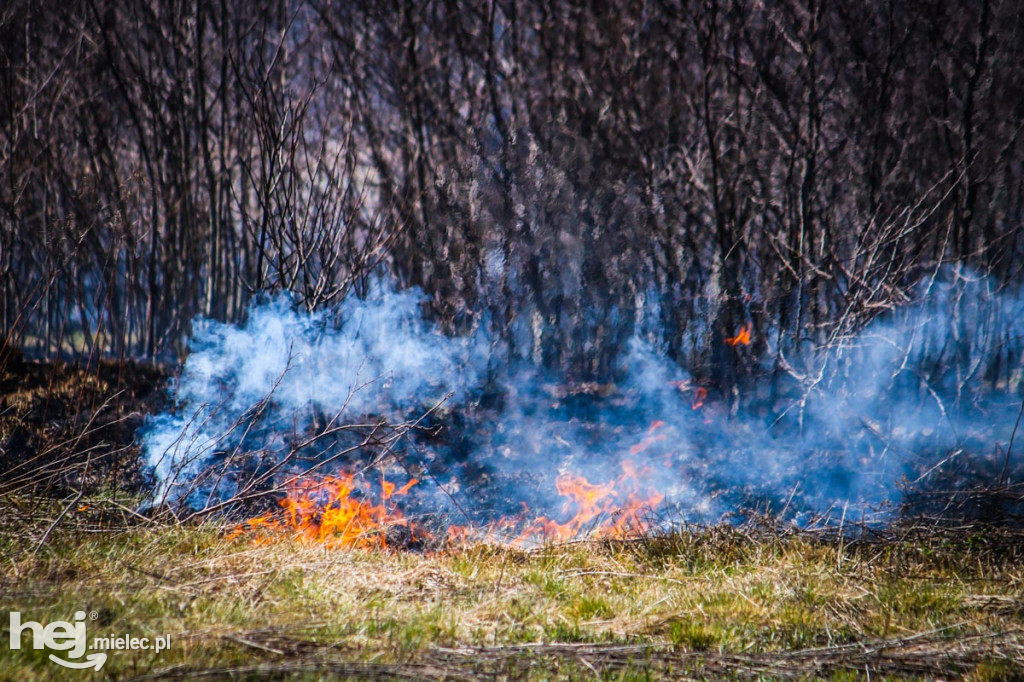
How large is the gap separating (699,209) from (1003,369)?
3583 mm

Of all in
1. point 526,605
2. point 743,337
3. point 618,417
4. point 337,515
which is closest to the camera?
point 526,605

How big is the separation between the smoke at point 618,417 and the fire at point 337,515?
9.6 inches

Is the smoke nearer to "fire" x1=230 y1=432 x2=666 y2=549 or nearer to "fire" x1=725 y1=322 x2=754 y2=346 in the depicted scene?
"fire" x1=230 y1=432 x2=666 y2=549

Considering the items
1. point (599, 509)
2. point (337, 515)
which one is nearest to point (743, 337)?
point (599, 509)

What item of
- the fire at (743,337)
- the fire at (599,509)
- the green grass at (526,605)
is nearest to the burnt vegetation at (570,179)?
the fire at (743,337)

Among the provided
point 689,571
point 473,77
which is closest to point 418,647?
point 689,571

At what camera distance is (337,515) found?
16.7 ft

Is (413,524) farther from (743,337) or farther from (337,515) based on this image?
(743,337)

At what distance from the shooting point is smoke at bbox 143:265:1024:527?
18.0ft

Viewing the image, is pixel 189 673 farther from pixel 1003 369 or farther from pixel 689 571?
pixel 1003 369

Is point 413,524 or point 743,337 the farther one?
point 743,337

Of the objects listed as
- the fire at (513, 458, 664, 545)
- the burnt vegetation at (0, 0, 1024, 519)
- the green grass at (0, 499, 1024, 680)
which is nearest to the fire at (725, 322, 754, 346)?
the burnt vegetation at (0, 0, 1024, 519)

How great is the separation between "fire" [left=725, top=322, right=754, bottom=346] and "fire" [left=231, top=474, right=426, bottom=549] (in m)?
3.94

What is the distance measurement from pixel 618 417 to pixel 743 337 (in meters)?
1.95
